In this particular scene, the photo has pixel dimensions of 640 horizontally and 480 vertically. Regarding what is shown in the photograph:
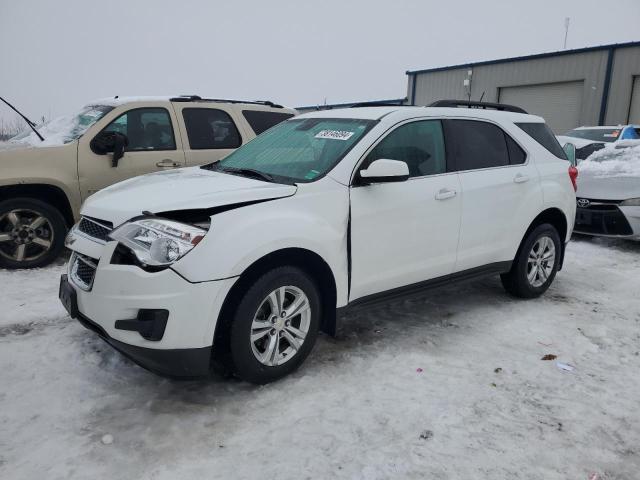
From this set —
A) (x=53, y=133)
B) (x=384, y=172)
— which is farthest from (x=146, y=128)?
(x=384, y=172)

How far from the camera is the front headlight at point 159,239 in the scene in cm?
280

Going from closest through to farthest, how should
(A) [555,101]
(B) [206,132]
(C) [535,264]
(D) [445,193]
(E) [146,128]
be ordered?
1. (D) [445,193]
2. (C) [535,264]
3. (E) [146,128]
4. (B) [206,132]
5. (A) [555,101]

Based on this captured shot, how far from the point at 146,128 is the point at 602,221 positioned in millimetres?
6069

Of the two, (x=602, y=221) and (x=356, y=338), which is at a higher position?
(x=602, y=221)

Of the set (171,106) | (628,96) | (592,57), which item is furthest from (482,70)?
(171,106)

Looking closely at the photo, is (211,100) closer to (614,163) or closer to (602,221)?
(602,221)

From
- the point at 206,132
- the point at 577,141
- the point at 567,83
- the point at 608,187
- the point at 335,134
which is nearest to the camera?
the point at 335,134

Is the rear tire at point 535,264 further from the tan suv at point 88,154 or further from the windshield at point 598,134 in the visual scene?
the windshield at point 598,134

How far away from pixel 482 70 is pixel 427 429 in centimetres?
2504

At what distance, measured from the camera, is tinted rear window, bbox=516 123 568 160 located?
491cm

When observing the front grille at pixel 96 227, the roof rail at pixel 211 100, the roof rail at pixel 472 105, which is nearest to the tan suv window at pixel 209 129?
the roof rail at pixel 211 100

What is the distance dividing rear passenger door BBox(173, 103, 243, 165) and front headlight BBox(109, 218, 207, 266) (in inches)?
138

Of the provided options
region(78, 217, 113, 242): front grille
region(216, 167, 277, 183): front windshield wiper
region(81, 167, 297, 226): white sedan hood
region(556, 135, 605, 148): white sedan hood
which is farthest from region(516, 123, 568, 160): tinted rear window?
region(556, 135, 605, 148): white sedan hood

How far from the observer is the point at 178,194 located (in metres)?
3.17
